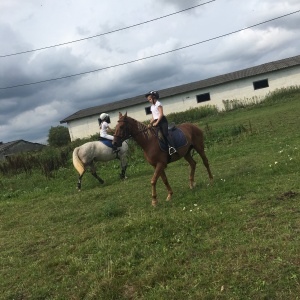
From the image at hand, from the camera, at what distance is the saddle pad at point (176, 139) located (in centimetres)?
855

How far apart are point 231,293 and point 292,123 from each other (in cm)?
1558

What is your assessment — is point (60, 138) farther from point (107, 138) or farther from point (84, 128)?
point (107, 138)

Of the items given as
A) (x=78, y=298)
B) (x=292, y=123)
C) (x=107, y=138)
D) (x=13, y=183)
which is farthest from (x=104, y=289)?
(x=292, y=123)

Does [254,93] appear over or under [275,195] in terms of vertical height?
over

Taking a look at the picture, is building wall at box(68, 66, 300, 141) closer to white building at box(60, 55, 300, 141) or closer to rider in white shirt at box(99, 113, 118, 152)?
white building at box(60, 55, 300, 141)

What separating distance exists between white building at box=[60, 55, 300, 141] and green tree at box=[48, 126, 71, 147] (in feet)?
6.98

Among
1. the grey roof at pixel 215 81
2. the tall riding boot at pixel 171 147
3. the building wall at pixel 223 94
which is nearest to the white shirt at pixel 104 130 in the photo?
the tall riding boot at pixel 171 147

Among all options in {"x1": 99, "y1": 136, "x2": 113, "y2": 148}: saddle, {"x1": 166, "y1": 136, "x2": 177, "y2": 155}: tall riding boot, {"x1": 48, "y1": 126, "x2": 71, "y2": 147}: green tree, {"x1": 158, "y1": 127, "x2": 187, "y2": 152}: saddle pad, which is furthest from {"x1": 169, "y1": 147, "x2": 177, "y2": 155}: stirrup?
{"x1": 48, "y1": 126, "x2": 71, "y2": 147}: green tree

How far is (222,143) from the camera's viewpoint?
1697cm

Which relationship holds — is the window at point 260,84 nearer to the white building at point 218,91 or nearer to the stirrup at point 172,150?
the white building at point 218,91

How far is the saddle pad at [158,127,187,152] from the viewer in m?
8.55

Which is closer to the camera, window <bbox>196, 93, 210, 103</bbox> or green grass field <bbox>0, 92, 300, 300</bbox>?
green grass field <bbox>0, 92, 300, 300</bbox>

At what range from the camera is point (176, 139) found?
8914 mm

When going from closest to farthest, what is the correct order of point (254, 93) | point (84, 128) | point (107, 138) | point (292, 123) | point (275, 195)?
point (275, 195), point (107, 138), point (292, 123), point (254, 93), point (84, 128)
